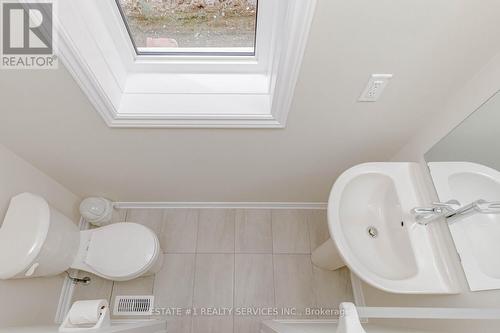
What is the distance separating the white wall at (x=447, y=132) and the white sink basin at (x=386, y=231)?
81 millimetres

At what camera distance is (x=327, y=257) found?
1.71 meters

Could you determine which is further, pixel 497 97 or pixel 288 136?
pixel 288 136

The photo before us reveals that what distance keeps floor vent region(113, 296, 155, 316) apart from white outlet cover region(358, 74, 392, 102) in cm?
195

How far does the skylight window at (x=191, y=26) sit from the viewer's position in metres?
1.16

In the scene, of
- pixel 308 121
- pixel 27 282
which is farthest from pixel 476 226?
pixel 27 282

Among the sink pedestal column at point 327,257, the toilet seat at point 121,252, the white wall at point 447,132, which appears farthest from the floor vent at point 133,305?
the white wall at point 447,132

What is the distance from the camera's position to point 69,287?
1.83 metres

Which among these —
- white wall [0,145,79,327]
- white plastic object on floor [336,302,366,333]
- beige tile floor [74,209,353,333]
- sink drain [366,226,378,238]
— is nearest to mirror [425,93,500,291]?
sink drain [366,226,378,238]

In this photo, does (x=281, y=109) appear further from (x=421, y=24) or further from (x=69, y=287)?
(x=69, y=287)

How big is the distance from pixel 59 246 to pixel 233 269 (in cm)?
116

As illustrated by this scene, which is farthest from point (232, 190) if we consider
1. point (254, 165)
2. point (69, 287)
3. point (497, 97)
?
point (497, 97)

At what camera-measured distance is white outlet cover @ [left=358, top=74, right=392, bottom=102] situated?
3.34 feet

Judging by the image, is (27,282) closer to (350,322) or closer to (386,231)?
(350,322)

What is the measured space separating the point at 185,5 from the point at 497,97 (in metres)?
1.36
